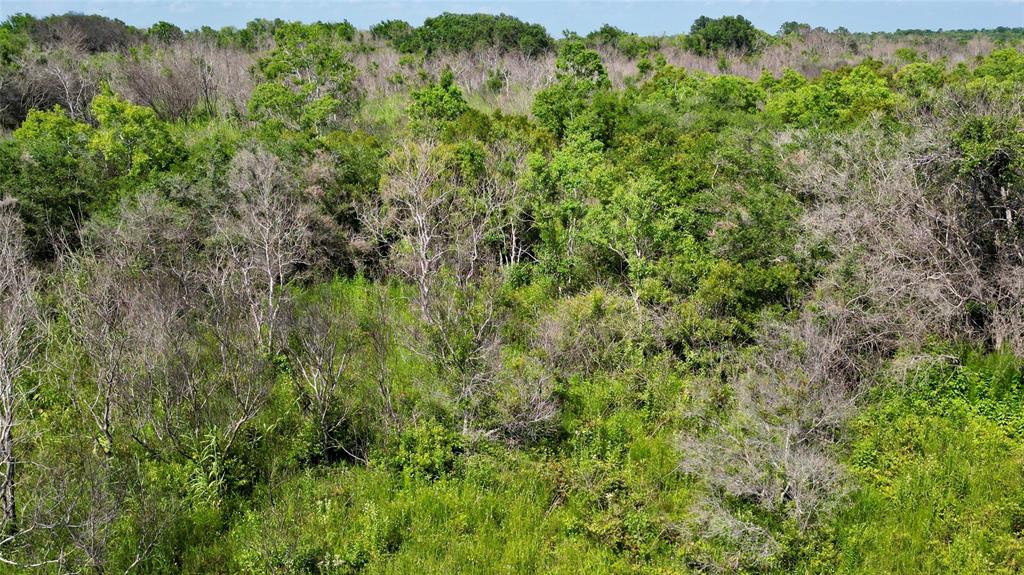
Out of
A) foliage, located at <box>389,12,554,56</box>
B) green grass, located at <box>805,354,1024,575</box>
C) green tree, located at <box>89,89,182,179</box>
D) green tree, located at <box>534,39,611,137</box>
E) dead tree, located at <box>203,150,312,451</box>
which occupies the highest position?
foliage, located at <box>389,12,554,56</box>

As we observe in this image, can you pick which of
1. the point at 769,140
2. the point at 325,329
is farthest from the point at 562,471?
the point at 769,140

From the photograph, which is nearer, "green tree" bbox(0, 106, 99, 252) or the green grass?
the green grass

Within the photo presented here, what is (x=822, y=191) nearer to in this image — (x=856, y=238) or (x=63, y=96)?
(x=856, y=238)

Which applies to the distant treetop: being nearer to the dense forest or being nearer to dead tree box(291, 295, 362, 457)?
the dense forest

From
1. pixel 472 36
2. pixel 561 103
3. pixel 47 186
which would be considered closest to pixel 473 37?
pixel 472 36

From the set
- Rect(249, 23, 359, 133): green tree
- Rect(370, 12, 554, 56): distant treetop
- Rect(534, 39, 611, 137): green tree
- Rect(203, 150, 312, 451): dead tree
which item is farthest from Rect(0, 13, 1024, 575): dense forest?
Rect(370, 12, 554, 56): distant treetop

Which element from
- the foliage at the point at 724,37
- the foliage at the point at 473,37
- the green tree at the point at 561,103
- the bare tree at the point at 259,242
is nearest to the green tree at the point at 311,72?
the green tree at the point at 561,103

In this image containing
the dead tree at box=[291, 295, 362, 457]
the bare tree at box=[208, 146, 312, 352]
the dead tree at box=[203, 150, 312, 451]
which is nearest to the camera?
the dead tree at box=[203, 150, 312, 451]

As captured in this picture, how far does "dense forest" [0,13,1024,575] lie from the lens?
39.5 feet

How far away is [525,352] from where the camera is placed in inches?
741

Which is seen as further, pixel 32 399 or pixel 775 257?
pixel 775 257

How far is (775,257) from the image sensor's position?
746 inches

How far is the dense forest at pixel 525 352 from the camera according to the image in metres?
12.0

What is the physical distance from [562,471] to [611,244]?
8927mm
